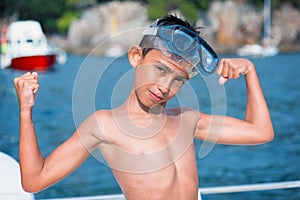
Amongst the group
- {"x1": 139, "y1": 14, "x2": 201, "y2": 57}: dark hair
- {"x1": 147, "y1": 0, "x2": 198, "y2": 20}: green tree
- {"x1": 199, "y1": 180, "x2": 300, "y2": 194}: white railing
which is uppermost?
{"x1": 139, "y1": 14, "x2": 201, "y2": 57}: dark hair

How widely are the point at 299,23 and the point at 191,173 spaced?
5096 cm

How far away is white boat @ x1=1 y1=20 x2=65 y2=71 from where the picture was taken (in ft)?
81.5

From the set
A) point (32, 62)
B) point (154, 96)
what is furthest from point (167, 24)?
point (32, 62)

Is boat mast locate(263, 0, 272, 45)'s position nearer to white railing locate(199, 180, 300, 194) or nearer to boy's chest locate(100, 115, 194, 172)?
white railing locate(199, 180, 300, 194)

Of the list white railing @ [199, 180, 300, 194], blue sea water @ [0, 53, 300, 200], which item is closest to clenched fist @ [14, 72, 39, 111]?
blue sea water @ [0, 53, 300, 200]

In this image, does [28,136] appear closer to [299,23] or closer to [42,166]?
[42,166]

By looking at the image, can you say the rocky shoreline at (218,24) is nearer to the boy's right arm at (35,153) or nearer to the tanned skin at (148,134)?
Result: the tanned skin at (148,134)

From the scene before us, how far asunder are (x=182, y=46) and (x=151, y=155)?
0.90ft

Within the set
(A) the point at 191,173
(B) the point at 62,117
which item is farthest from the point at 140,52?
(B) the point at 62,117

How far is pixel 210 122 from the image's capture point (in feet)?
6.18

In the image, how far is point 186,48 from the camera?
5.49 ft

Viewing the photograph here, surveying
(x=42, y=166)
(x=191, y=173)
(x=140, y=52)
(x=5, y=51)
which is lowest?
(x=5, y=51)

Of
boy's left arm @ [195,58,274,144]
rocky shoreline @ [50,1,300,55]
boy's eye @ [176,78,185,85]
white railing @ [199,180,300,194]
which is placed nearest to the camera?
boy's eye @ [176,78,185,85]

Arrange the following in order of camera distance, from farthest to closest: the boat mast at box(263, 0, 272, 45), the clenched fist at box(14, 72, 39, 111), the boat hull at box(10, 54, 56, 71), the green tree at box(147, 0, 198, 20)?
the green tree at box(147, 0, 198, 20) < the boat mast at box(263, 0, 272, 45) < the boat hull at box(10, 54, 56, 71) < the clenched fist at box(14, 72, 39, 111)
